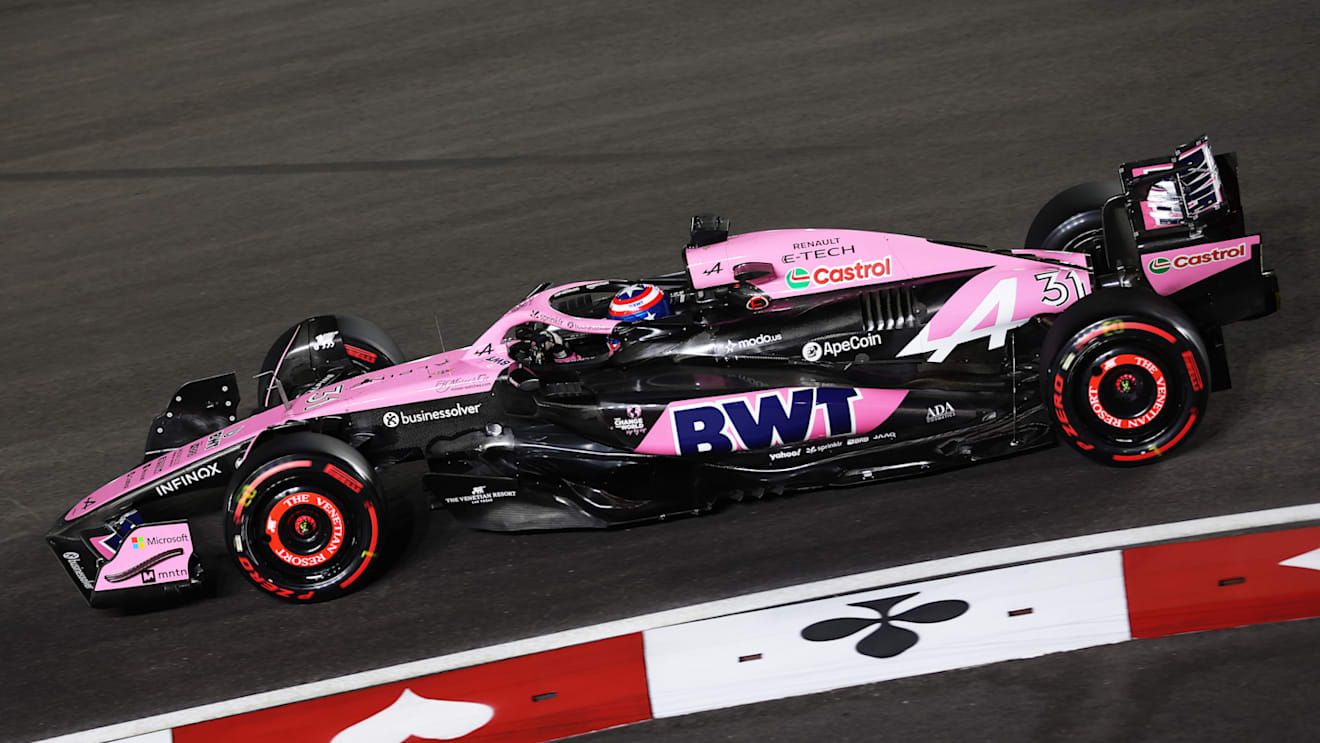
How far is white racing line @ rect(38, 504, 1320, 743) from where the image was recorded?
6023 millimetres

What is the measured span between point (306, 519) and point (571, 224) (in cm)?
458

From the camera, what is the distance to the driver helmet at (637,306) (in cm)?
694

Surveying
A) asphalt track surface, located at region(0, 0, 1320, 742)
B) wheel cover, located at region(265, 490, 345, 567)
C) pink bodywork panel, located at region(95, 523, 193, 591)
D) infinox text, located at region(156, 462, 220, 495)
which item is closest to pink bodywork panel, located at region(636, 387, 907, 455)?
asphalt track surface, located at region(0, 0, 1320, 742)

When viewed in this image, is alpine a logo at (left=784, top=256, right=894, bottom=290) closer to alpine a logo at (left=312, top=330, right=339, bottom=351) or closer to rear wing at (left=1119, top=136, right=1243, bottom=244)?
rear wing at (left=1119, top=136, right=1243, bottom=244)

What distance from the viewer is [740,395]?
6.59 meters

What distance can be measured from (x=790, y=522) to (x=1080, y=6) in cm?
803

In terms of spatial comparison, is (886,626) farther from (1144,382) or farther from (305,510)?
(305,510)

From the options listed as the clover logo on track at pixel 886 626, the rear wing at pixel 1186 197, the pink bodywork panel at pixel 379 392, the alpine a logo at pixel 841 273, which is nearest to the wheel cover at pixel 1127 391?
the rear wing at pixel 1186 197

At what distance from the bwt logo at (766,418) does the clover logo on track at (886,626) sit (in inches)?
40.3

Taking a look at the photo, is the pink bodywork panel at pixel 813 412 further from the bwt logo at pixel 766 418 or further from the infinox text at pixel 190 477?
the infinox text at pixel 190 477

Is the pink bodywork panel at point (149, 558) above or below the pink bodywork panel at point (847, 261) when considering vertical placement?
below

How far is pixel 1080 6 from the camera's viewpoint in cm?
1278

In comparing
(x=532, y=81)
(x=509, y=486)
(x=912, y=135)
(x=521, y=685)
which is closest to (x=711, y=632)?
(x=521, y=685)

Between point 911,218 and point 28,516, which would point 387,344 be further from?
point 911,218
